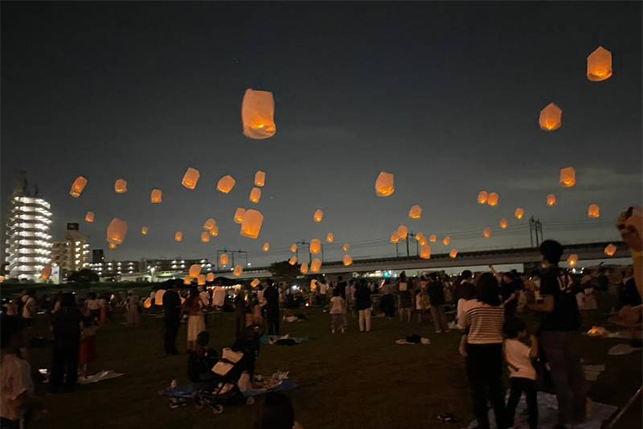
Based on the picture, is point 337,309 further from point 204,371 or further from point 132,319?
point 132,319

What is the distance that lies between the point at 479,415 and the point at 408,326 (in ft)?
38.9

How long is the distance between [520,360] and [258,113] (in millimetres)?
3998

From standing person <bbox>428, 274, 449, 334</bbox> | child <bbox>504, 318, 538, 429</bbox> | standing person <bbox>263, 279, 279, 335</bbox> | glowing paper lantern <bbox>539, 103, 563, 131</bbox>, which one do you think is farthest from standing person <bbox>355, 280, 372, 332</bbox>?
child <bbox>504, 318, 538, 429</bbox>

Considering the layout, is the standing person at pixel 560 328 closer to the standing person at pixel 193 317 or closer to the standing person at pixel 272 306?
the standing person at pixel 193 317

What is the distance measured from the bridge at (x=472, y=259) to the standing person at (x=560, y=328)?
166 feet

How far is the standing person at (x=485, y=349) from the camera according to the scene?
486 centimetres

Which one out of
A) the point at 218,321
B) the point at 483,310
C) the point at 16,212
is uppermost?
the point at 16,212

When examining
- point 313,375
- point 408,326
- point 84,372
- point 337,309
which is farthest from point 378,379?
point 408,326

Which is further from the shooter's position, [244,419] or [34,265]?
[34,265]

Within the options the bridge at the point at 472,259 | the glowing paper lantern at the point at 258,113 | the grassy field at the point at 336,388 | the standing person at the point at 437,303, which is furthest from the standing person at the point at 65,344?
the bridge at the point at 472,259

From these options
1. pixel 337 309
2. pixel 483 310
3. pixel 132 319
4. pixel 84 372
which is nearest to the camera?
pixel 483 310

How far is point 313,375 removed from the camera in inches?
352

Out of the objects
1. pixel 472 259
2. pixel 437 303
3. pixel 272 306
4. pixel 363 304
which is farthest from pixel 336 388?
pixel 472 259

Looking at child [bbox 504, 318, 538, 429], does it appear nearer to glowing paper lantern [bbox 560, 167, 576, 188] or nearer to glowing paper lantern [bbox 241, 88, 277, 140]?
glowing paper lantern [bbox 241, 88, 277, 140]
